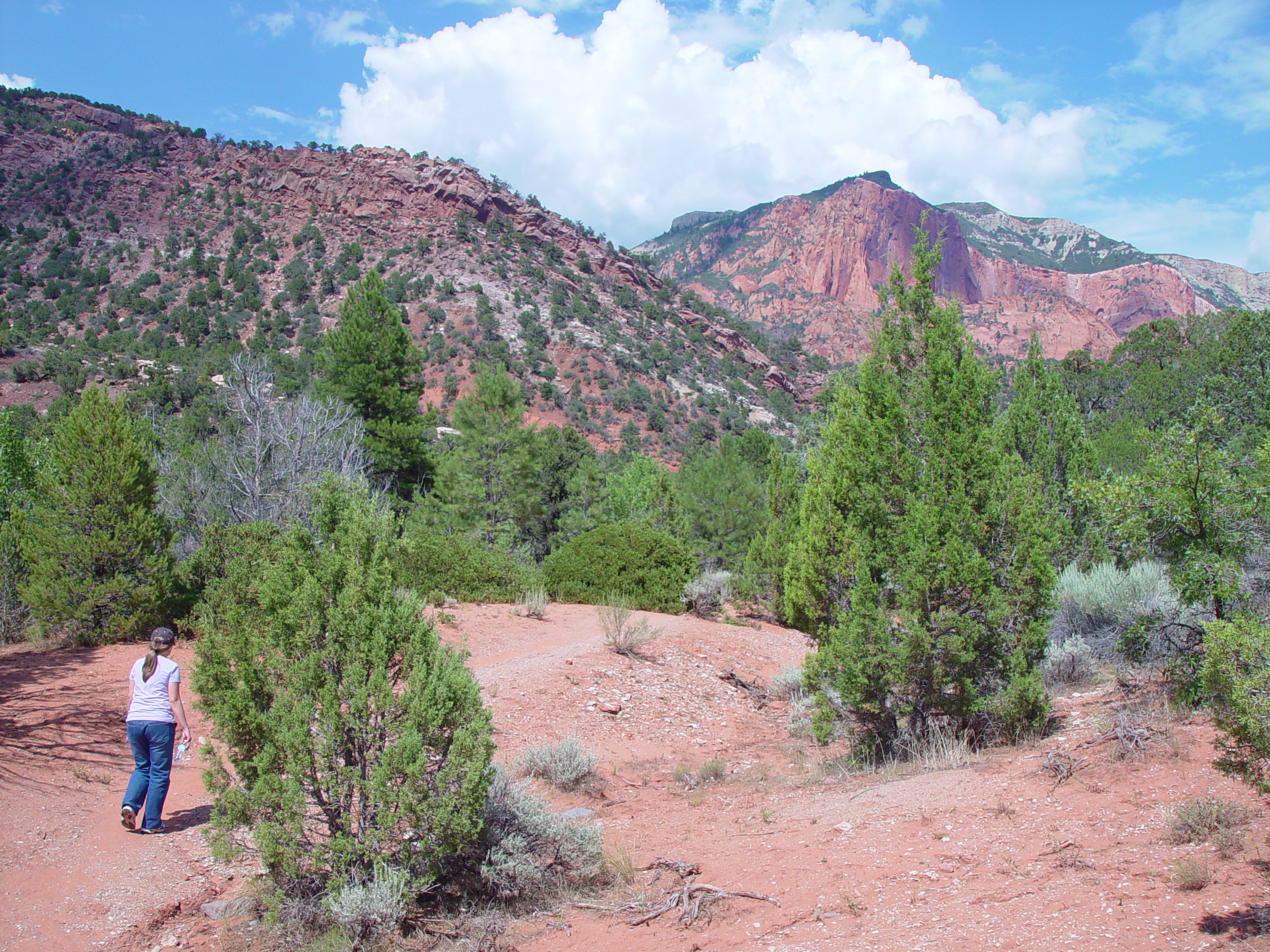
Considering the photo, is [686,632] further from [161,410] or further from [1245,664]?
[161,410]

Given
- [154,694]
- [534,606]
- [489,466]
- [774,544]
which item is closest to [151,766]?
[154,694]

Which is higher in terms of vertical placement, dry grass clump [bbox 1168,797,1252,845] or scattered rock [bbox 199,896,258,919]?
dry grass clump [bbox 1168,797,1252,845]

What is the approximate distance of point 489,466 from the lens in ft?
66.5

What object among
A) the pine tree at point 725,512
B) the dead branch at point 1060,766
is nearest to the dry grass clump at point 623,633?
the dead branch at point 1060,766

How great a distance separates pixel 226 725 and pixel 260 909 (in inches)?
49.8

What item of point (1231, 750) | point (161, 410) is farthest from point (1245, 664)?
point (161, 410)

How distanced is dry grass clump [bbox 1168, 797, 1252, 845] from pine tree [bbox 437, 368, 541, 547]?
666 inches

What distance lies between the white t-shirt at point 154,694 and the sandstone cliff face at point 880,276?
9910 cm

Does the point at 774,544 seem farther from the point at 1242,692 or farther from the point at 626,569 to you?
the point at 1242,692

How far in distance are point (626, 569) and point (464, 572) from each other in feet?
12.3

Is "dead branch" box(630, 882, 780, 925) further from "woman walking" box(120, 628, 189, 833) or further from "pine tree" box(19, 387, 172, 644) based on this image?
"pine tree" box(19, 387, 172, 644)

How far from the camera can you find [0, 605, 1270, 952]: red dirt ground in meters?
3.58

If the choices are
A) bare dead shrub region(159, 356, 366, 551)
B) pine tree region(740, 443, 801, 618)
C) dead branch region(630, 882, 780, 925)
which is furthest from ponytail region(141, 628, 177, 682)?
pine tree region(740, 443, 801, 618)

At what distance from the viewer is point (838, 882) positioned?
4.30 meters
